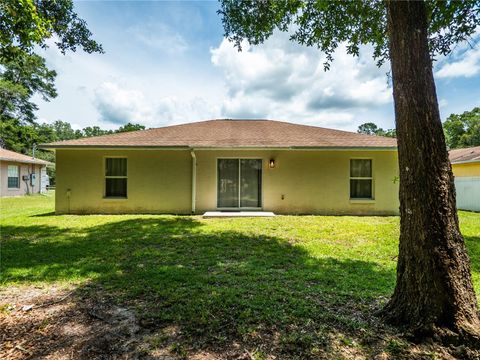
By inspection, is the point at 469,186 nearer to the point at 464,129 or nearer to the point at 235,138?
the point at 235,138

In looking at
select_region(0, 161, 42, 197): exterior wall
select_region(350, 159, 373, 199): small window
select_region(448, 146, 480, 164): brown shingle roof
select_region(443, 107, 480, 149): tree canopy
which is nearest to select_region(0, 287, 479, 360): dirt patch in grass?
select_region(350, 159, 373, 199): small window

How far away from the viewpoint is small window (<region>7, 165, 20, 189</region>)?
19.8 meters

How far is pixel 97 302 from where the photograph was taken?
3209 millimetres

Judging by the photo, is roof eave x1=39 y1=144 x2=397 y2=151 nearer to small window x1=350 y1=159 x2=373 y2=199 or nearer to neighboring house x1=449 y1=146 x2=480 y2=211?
small window x1=350 y1=159 x2=373 y2=199

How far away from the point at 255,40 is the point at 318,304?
5778mm

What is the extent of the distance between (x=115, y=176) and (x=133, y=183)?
772 mm

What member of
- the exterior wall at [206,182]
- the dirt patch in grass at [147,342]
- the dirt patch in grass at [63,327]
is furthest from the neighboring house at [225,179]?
the dirt patch in grass at [147,342]

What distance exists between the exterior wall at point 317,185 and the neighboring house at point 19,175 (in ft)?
56.9

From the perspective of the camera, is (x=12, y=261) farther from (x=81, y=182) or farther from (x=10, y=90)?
(x=10, y=90)

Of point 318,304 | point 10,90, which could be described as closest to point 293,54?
point 318,304

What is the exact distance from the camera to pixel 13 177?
66.3 feet

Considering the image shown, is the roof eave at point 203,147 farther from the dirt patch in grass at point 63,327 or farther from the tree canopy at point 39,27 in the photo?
the dirt patch in grass at point 63,327

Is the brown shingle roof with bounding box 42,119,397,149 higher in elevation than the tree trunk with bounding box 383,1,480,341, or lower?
higher

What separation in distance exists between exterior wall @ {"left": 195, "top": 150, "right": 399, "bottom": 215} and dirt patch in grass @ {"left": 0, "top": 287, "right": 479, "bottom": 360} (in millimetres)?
7634
